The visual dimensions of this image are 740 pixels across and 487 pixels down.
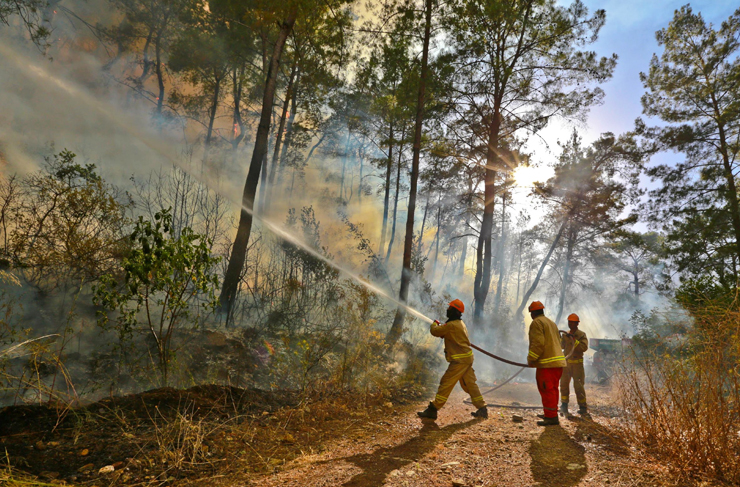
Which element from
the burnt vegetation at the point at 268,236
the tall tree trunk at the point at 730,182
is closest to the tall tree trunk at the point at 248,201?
the burnt vegetation at the point at 268,236

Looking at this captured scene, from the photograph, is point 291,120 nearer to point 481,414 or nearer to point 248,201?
point 248,201

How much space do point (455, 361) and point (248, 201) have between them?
19.3 ft

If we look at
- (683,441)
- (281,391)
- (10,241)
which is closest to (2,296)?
(10,241)

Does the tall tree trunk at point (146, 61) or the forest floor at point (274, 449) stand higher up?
the tall tree trunk at point (146, 61)

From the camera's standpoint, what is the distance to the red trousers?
18.2 feet

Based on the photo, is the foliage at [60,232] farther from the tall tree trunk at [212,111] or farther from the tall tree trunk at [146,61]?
the tall tree trunk at [146,61]

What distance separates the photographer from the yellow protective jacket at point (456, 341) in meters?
5.63

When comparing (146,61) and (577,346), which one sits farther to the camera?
(146,61)

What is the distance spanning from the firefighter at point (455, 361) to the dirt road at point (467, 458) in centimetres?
30

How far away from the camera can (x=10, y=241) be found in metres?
5.81

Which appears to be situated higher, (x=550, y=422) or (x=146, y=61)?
(x=146, y=61)

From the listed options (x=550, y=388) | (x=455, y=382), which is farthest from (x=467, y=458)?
(x=550, y=388)

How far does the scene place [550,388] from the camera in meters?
5.61

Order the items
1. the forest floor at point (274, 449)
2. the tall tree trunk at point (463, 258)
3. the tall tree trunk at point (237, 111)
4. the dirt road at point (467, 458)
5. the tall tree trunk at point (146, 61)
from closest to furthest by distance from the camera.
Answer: the forest floor at point (274, 449), the dirt road at point (467, 458), the tall tree trunk at point (146, 61), the tall tree trunk at point (237, 111), the tall tree trunk at point (463, 258)
